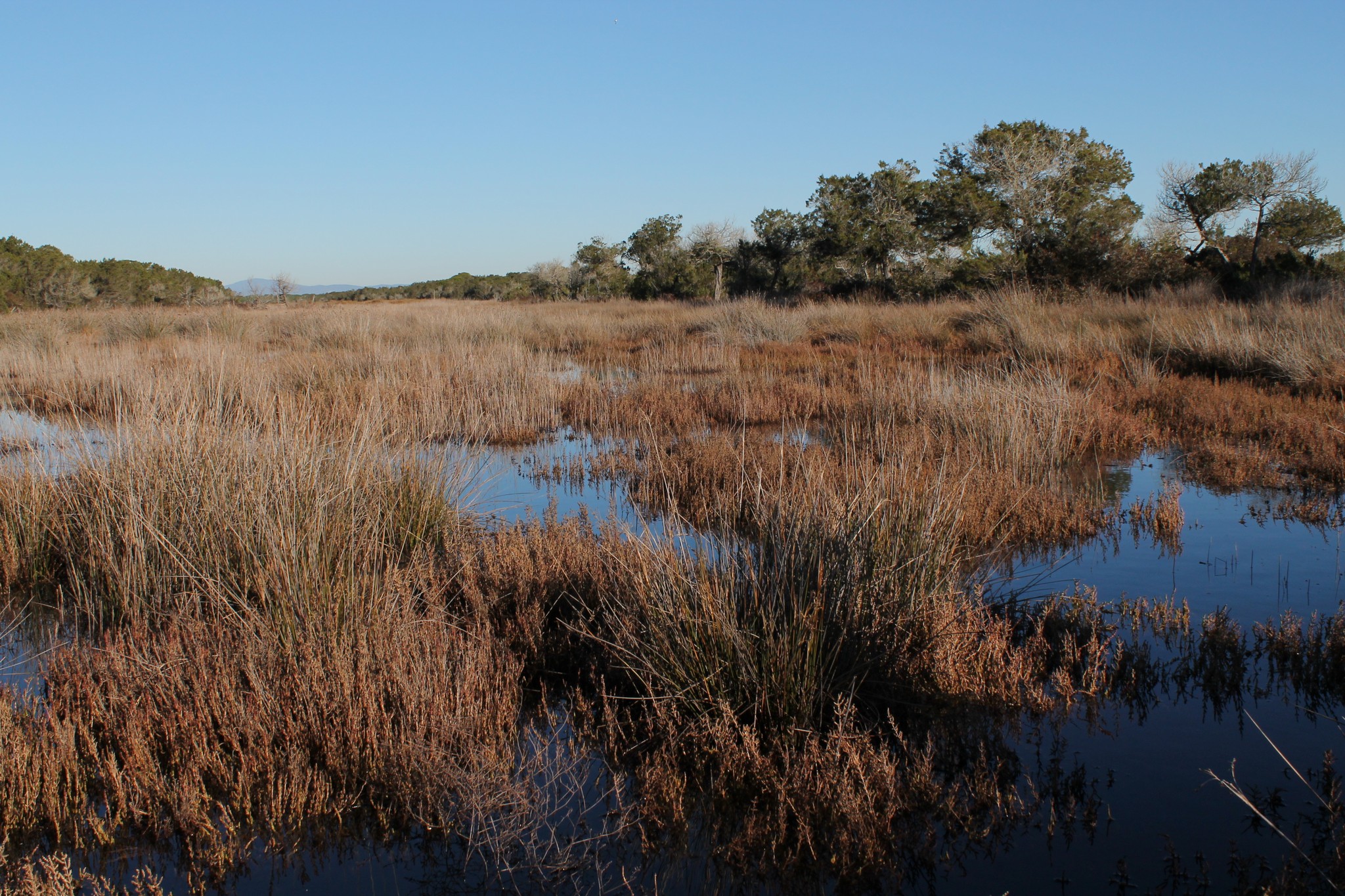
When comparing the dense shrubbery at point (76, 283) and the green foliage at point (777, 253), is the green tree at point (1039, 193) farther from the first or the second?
the dense shrubbery at point (76, 283)

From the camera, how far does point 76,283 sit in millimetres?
34531

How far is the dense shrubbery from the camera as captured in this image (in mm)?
32812

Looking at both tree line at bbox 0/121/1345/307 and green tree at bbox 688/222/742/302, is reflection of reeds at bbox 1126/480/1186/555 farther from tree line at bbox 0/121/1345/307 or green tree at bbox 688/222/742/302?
green tree at bbox 688/222/742/302

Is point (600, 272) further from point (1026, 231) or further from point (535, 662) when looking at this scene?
point (535, 662)

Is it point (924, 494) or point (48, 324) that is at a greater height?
point (48, 324)

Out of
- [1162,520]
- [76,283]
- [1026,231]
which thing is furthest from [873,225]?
[76,283]

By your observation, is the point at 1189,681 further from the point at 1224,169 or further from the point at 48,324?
the point at 1224,169

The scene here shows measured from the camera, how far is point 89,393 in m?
10.2

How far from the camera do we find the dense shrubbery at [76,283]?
32.8 meters

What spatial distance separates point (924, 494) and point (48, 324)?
781 inches

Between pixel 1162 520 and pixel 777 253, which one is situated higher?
pixel 777 253

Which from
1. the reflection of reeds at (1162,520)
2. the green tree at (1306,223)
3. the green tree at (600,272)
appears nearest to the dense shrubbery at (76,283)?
the green tree at (600,272)

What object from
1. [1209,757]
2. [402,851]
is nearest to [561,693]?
[402,851]

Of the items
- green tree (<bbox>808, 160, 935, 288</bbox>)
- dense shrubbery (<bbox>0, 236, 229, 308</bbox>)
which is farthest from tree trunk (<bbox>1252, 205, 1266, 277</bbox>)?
dense shrubbery (<bbox>0, 236, 229, 308</bbox>)
